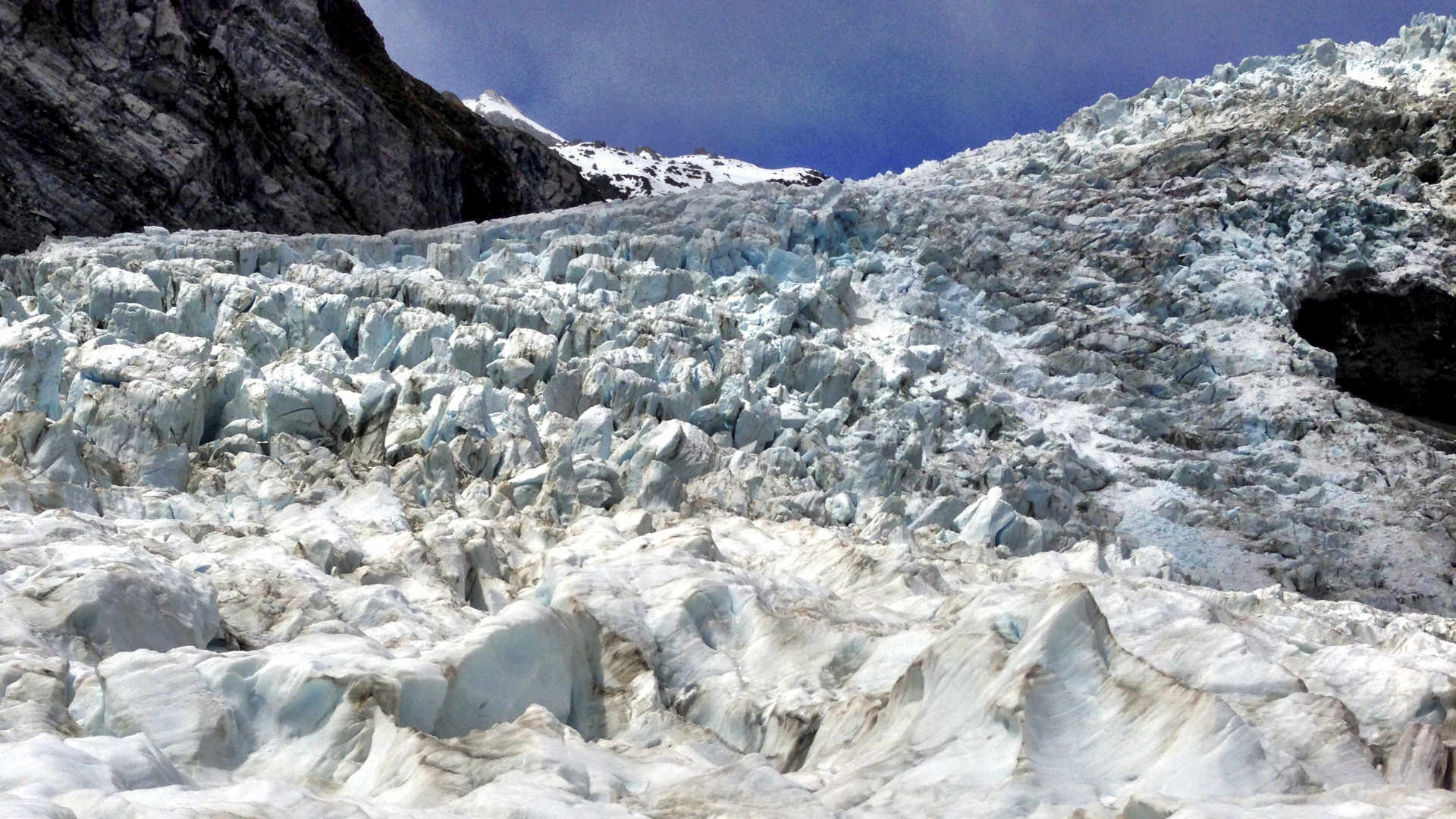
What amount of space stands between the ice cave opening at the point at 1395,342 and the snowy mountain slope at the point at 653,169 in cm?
3124

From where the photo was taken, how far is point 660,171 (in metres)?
65.4

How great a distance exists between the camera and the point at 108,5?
103ft

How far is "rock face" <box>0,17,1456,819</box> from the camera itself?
6.19 meters

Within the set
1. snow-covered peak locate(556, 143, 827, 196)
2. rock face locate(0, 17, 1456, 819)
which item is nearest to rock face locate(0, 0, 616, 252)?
rock face locate(0, 17, 1456, 819)

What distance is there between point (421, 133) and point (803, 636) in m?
35.3

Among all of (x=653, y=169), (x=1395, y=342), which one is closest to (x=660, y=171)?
(x=653, y=169)

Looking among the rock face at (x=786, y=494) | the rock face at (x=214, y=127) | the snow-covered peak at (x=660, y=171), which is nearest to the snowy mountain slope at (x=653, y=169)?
the snow-covered peak at (x=660, y=171)

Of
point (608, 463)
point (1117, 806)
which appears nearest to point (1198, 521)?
point (608, 463)

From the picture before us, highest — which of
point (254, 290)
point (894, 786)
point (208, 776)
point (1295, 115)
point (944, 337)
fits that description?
point (1295, 115)

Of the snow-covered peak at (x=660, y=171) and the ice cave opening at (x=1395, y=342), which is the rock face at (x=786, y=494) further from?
the snow-covered peak at (x=660, y=171)

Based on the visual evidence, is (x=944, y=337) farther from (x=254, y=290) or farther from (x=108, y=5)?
(x=108, y=5)

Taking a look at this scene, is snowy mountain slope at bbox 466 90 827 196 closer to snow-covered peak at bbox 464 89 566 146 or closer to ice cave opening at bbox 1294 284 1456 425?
snow-covered peak at bbox 464 89 566 146

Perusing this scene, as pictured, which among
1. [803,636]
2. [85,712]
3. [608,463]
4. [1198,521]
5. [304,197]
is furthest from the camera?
[304,197]

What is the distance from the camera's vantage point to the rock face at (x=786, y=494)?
6.19 metres
